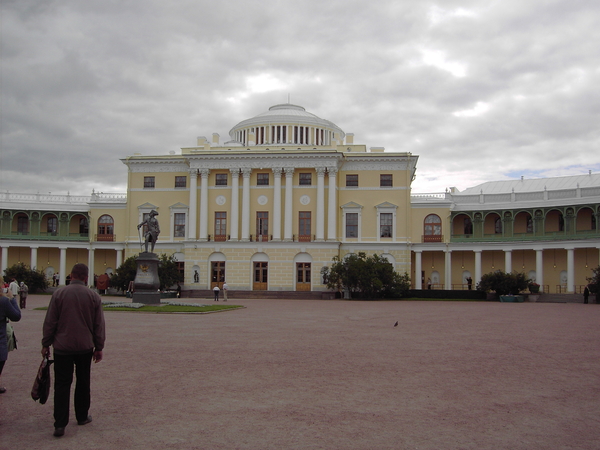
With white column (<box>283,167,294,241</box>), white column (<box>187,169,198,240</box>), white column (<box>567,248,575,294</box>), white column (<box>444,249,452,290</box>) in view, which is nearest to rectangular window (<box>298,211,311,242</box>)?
white column (<box>283,167,294,241</box>)

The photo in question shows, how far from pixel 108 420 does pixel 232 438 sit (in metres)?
2.17

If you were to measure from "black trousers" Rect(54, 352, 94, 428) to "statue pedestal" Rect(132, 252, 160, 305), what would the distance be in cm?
2632

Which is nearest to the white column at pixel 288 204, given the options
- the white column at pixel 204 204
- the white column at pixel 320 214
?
the white column at pixel 320 214

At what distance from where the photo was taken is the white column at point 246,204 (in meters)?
57.6

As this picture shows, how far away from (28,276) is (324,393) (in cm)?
5142

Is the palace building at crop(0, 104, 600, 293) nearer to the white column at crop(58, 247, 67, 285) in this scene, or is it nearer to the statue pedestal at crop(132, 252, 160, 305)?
the white column at crop(58, 247, 67, 285)

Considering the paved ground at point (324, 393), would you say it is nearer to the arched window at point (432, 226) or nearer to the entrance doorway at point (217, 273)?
the entrance doorway at point (217, 273)

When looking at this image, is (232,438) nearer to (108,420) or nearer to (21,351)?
(108,420)

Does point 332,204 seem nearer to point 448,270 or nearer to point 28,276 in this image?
point 448,270

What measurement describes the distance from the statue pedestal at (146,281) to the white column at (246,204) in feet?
76.1

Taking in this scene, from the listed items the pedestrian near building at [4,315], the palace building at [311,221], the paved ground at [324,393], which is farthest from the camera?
the palace building at [311,221]

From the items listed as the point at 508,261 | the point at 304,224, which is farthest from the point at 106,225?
the point at 508,261

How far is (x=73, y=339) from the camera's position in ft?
26.8

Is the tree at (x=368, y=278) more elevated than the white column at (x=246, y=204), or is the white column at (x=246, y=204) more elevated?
the white column at (x=246, y=204)
